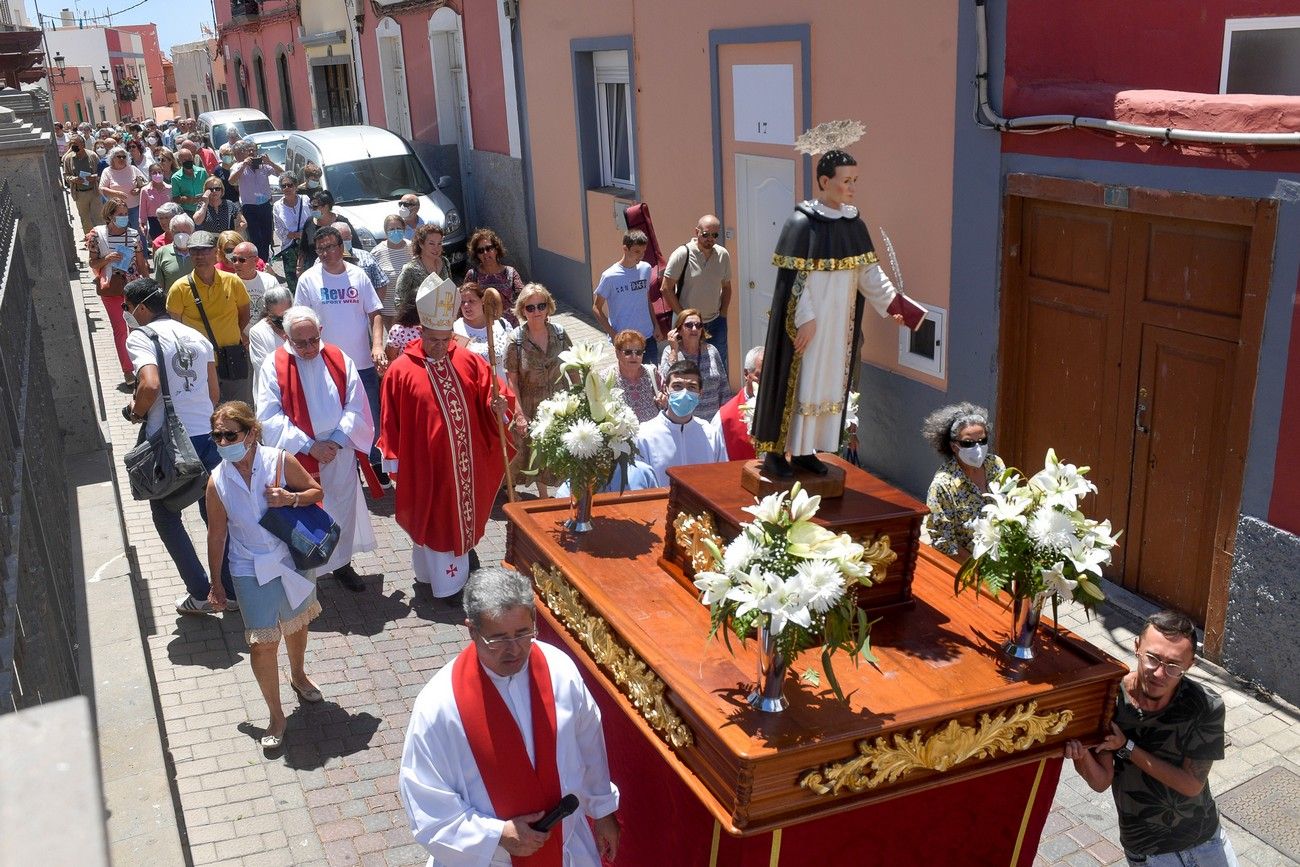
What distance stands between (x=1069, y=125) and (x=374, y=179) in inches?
458

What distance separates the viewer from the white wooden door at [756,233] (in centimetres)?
1019

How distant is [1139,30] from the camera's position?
22.6 ft

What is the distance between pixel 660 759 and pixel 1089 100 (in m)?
4.61

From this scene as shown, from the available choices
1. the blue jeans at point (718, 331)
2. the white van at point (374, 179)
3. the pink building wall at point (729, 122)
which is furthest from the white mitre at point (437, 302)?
the white van at point (374, 179)

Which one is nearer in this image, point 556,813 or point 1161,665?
point 1161,665

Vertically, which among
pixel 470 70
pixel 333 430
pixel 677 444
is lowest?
pixel 333 430

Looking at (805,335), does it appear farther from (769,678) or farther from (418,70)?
(418,70)

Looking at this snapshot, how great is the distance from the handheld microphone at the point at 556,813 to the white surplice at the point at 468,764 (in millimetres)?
62

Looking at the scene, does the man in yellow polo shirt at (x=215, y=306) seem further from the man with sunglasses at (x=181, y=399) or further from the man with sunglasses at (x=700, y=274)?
the man with sunglasses at (x=700, y=274)

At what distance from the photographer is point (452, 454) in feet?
23.6

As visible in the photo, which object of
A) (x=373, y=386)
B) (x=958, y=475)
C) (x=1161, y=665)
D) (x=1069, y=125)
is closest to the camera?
(x=1161, y=665)

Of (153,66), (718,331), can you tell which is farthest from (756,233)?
(153,66)

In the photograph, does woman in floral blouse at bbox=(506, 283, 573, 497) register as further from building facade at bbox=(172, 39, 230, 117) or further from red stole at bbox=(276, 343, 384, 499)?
building facade at bbox=(172, 39, 230, 117)

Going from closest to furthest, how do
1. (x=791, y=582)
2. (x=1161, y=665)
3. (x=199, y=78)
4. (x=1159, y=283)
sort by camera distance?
(x=791, y=582) < (x=1161, y=665) < (x=1159, y=283) < (x=199, y=78)
